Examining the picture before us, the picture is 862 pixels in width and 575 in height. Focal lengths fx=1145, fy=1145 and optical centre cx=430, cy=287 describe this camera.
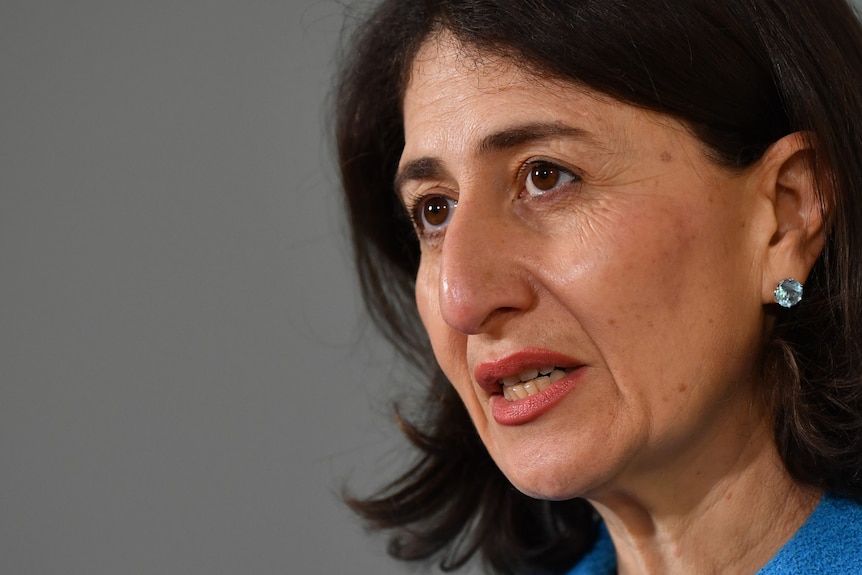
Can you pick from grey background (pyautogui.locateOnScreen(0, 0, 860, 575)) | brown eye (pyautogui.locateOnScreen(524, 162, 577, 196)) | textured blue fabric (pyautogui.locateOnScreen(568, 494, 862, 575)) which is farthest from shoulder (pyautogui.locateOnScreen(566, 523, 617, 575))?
brown eye (pyautogui.locateOnScreen(524, 162, 577, 196))

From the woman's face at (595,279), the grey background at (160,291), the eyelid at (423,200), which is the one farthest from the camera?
the grey background at (160,291)

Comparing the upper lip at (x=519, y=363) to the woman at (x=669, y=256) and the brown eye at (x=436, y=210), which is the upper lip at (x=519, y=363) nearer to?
the woman at (x=669, y=256)

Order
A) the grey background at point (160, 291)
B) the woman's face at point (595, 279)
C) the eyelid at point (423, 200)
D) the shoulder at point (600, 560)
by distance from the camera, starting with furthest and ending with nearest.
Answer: the grey background at point (160, 291) < the shoulder at point (600, 560) < the eyelid at point (423, 200) < the woman's face at point (595, 279)

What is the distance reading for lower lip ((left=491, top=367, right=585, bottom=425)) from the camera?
1285mm

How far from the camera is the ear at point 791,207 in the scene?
1273 mm

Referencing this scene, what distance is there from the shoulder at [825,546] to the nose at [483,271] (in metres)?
0.41

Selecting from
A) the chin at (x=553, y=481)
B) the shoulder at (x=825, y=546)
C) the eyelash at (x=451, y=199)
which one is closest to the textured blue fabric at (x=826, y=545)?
the shoulder at (x=825, y=546)

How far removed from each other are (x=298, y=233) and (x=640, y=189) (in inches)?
40.1

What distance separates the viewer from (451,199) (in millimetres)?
1444

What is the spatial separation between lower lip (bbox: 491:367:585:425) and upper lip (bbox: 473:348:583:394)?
18 millimetres

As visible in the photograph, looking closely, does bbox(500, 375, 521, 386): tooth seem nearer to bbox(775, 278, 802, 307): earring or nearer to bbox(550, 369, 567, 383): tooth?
bbox(550, 369, 567, 383): tooth

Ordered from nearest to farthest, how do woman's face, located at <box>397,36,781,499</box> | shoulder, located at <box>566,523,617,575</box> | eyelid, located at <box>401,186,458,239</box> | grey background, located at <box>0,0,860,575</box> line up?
woman's face, located at <box>397,36,781,499</box>, eyelid, located at <box>401,186,458,239</box>, shoulder, located at <box>566,523,617,575</box>, grey background, located at <box>0,0,860,575</box>

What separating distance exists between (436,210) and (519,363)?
270 millimetres

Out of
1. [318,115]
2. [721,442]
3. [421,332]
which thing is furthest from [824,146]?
[318,115]
